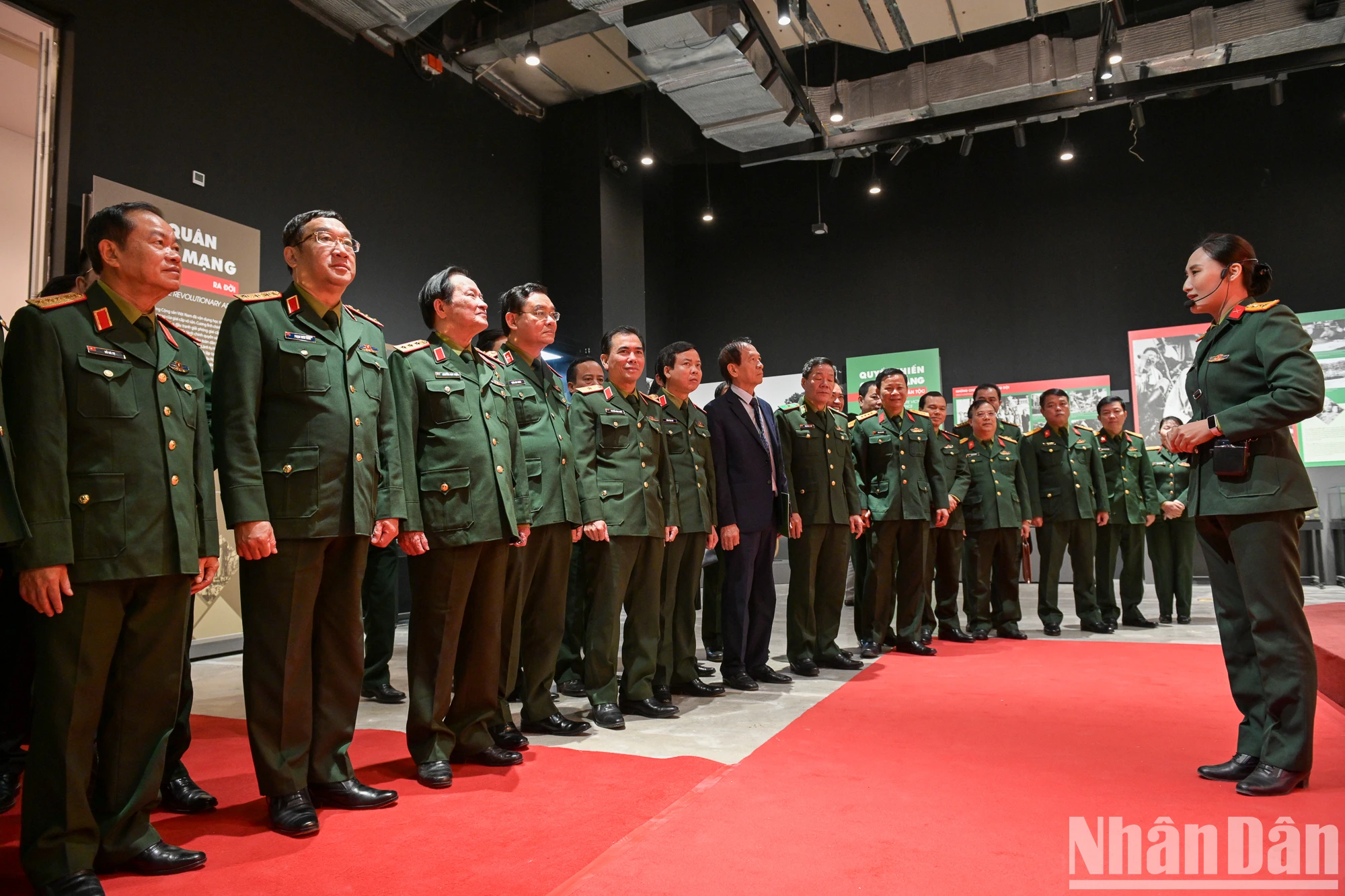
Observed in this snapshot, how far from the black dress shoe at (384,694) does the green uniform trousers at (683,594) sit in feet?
4.15

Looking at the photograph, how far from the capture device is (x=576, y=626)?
4.34 meters

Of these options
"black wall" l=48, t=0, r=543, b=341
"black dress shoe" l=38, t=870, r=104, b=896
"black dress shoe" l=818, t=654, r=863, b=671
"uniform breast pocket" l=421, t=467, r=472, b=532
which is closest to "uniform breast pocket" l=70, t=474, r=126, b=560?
"black dress shoe" l=38, t=870, r=104, b=896

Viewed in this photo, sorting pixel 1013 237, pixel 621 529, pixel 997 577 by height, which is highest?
pixel 1013 237

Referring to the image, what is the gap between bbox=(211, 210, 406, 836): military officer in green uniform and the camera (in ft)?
6.98

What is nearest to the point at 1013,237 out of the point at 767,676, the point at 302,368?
the point at 767,676

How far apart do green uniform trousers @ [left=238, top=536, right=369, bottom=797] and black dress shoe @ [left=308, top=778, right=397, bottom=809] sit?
2 cm

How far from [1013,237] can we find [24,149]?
9.12 meters

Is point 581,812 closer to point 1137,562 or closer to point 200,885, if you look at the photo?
point 200,885

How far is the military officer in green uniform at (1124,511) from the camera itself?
5.97 m

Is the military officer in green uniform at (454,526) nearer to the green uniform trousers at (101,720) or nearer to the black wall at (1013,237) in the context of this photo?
the green uniform trousers at (101,720)

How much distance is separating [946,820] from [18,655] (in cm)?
279

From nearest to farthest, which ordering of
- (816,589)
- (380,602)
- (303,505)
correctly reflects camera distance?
(303,505)
(380,602)
(816,589)

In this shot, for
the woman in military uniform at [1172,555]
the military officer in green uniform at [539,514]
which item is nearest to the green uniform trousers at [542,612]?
the military officer in green uniform at [539,514]

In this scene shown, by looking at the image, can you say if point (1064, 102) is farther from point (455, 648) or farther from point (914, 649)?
point (455, 648)
